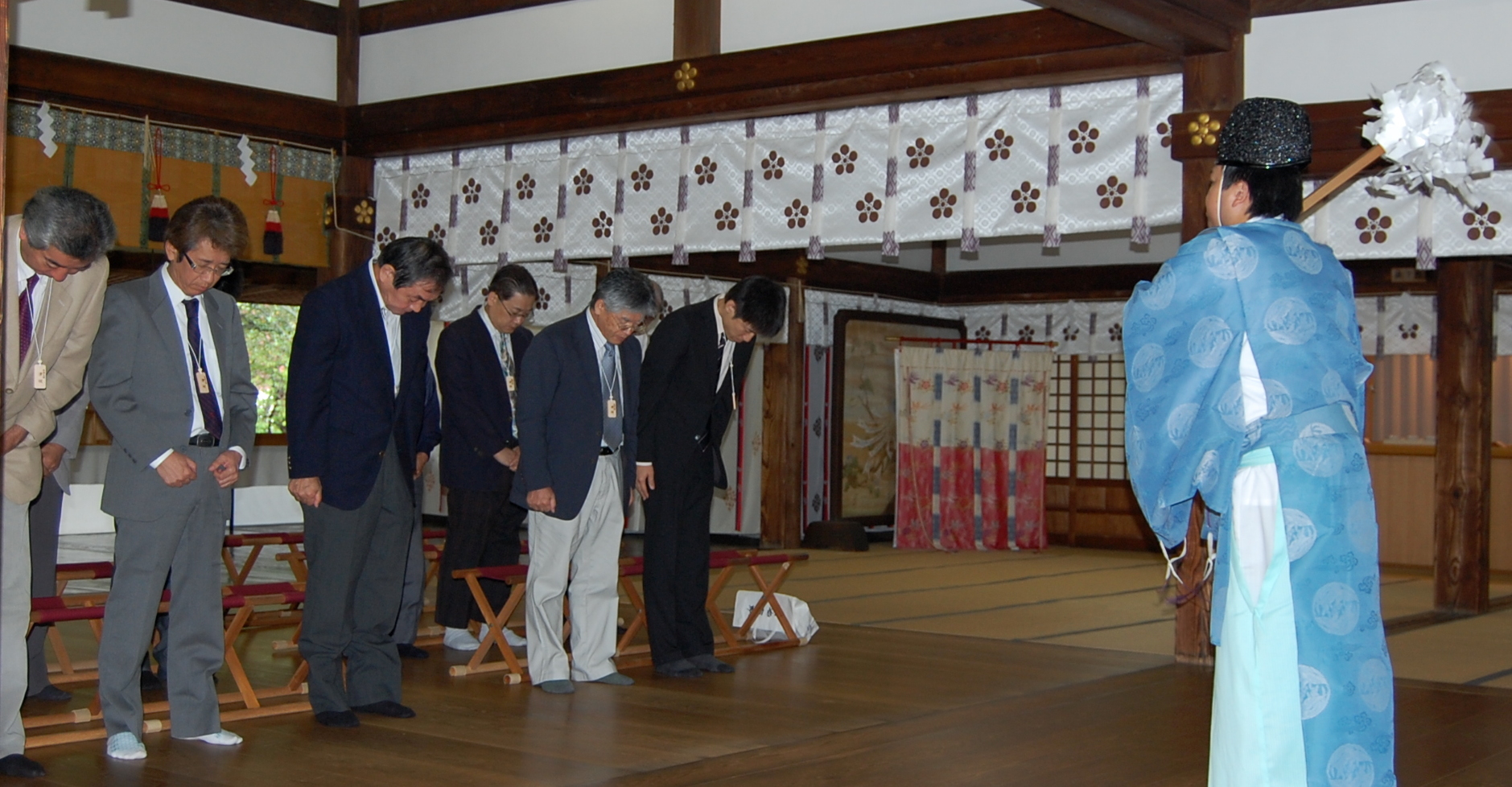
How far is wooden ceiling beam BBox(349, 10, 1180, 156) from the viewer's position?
529cm

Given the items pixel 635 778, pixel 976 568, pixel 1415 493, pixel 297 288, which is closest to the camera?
pixel 635 778

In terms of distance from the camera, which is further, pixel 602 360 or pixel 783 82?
pixel 783 82

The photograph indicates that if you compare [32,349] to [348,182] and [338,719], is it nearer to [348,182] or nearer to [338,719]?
[338,719]

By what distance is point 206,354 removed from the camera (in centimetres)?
375

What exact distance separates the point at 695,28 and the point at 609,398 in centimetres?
216

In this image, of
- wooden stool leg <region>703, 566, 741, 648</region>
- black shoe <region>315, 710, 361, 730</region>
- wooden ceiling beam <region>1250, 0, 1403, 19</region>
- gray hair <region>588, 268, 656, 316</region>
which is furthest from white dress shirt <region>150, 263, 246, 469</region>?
wooden ceiling beam <region>1250, 0, 1403, 19</region>

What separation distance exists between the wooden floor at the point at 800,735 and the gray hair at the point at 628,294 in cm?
130

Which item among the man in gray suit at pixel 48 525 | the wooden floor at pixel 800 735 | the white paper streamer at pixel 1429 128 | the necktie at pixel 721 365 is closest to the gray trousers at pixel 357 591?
the wooden floor at pixel 800 735

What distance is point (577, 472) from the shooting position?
4.63m

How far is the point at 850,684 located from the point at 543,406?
1.48 metres

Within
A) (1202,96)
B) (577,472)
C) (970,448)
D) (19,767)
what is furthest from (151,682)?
(970,448)

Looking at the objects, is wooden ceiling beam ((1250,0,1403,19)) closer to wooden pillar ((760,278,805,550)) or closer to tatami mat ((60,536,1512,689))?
tatami mat ((60,536,1512,689))

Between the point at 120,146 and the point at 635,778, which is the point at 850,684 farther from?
the point at 120,146

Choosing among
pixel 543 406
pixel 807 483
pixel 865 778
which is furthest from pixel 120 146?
pixel 807 483
